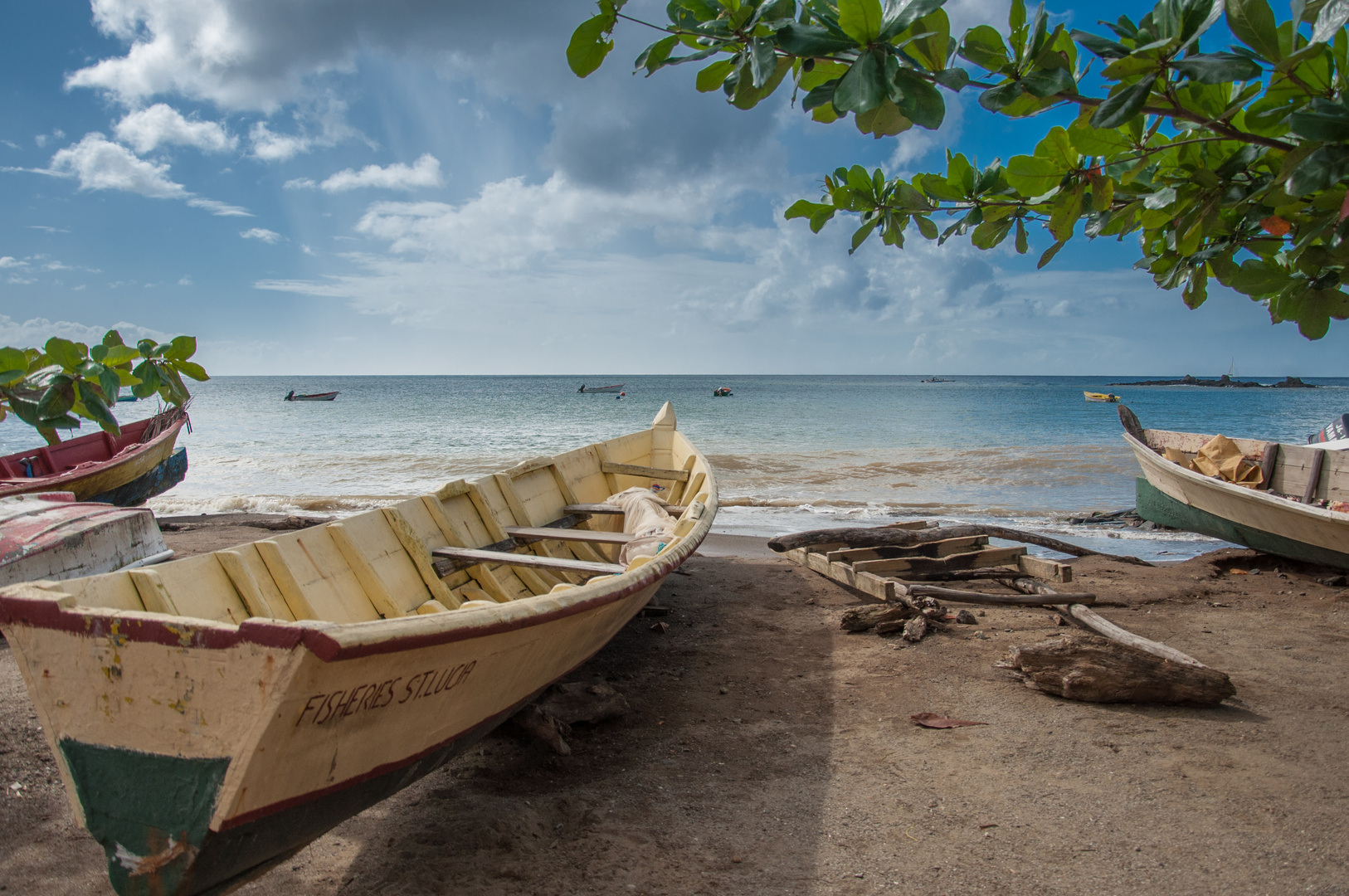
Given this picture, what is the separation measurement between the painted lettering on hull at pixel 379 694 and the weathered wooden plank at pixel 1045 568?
18.7 feet

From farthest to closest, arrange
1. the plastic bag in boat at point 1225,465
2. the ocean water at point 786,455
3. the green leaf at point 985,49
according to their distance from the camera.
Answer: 1. the ocean water at point 786,455
2. the plastic bag in boat at point 1225,465
3. the green leaf at point 985,49

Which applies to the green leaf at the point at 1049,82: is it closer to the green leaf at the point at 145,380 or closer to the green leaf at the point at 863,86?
the green leaf at the point at 863,86

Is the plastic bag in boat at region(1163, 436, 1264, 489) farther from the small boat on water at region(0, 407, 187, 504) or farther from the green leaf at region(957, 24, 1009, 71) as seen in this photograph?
the small boat on water at region(0, 407, 187, 504)

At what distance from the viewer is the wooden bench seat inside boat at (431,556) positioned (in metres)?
3.06

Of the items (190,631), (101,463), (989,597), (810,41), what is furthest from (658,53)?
(101,463)

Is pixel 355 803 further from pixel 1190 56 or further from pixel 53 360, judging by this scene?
pixel 1190 56

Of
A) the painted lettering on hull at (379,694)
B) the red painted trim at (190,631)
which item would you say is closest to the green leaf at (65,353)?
the red painted trim at (190,631)

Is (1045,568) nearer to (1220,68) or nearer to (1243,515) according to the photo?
(1243,515)

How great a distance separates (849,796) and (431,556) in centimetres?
281

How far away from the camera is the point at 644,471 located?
24.6 ft

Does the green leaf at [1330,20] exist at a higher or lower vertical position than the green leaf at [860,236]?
higher

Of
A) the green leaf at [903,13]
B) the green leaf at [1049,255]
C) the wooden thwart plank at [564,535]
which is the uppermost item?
the green leaf at [903,13]

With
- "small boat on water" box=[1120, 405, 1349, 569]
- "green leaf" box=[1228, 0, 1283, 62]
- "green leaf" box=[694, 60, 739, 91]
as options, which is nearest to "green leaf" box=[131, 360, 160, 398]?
"green leaf" box=[694, 60, 739, 91]

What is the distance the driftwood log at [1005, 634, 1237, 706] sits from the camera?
400cm
